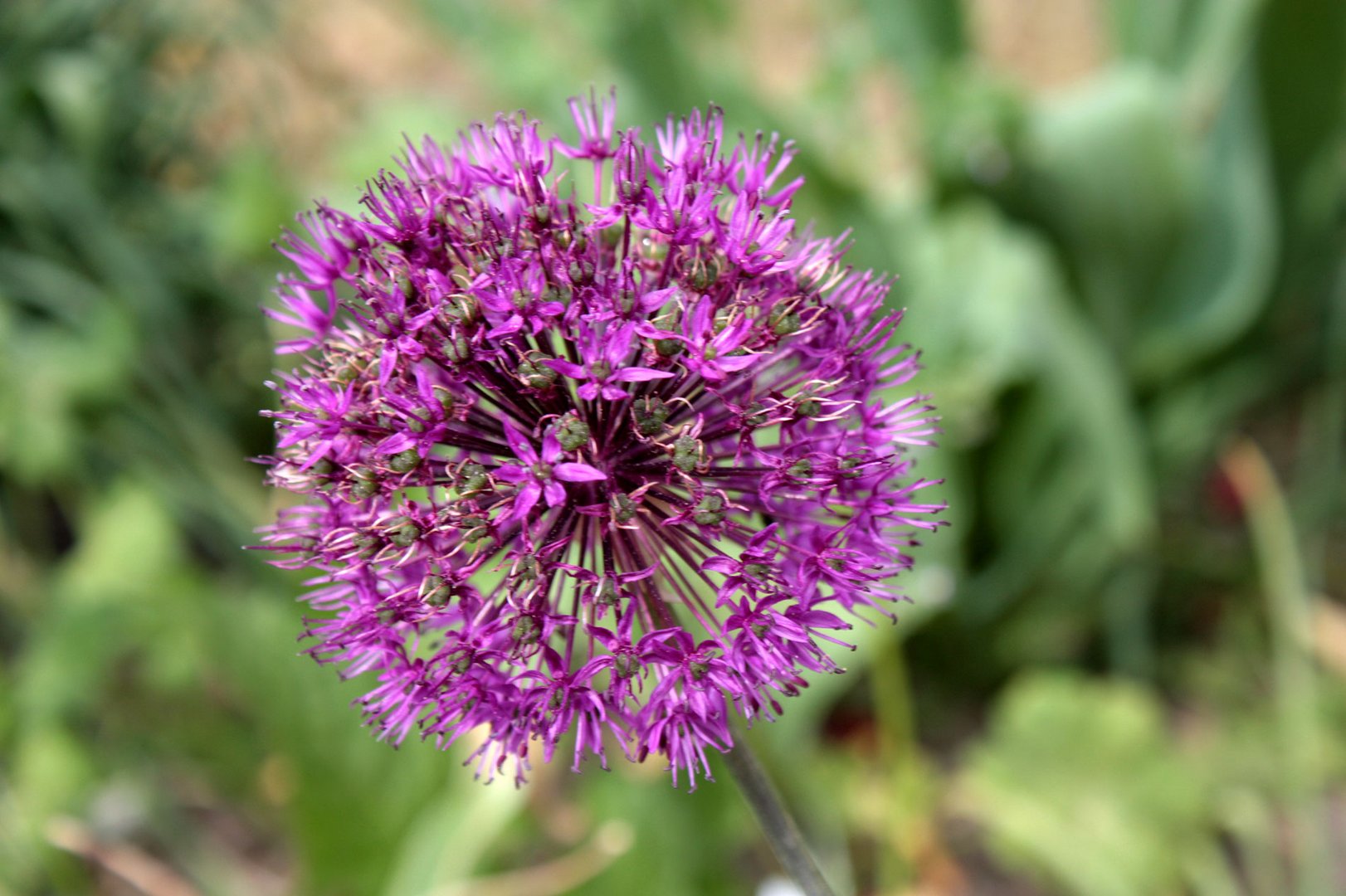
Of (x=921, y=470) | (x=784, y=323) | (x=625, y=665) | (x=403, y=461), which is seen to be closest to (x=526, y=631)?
(x=625, y=665)

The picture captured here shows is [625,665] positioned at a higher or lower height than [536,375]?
lower

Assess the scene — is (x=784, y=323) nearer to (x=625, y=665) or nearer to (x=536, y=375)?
(x=536, y=375)

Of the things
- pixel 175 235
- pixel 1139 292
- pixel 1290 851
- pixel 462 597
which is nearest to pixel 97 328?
pixel 175 235


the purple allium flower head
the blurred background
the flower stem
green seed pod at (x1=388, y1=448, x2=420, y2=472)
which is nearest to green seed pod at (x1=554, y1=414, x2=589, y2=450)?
the purple allium flower head

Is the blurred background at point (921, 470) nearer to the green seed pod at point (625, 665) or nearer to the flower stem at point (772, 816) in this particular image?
the flower stem at point (772, 816)

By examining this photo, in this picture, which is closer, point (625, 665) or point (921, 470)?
point (625, 665)

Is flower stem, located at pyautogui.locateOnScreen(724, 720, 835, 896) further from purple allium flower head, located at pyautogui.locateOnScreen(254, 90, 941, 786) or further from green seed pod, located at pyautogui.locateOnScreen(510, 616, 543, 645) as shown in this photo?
green seed pod, located at pyautogui.locateOnScreen(510, 616, 543, 645)

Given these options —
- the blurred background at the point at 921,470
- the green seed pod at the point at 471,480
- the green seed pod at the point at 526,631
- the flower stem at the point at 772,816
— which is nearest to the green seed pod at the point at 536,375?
the green seed pod at the point at 471,480
